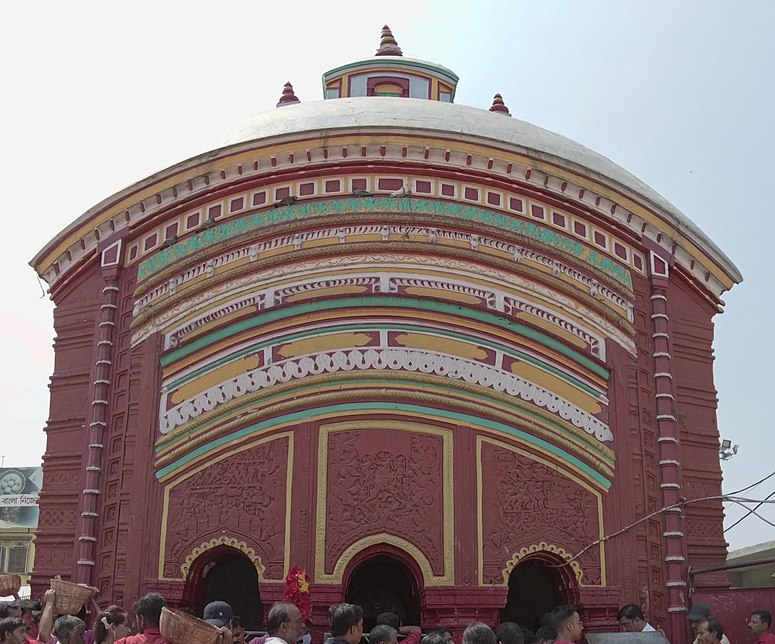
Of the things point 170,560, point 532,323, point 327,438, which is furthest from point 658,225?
point 170,560

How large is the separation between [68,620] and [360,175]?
793 cm

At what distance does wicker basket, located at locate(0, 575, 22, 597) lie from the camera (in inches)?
351

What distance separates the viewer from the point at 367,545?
1180 centimetres

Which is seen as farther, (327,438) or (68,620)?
(327,438)

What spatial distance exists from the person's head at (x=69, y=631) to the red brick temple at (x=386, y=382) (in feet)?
17.6

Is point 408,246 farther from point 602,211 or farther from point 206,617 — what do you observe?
point 206,617

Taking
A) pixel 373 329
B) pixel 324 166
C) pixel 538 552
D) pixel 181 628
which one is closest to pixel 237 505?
pixel 373 329

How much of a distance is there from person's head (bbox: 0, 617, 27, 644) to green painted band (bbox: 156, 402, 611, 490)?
20.5 ft

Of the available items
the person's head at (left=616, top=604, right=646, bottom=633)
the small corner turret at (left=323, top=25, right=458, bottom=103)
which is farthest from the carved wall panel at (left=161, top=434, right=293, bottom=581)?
the small corner turret at (left=323, top=25, right=458, bottom=103)

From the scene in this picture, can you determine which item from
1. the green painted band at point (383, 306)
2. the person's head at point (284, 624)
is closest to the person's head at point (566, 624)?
the person's head at point (284, 624)

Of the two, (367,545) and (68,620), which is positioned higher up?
(367,545)

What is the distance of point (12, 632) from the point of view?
19.9 feet

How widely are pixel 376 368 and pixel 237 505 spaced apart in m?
2.28

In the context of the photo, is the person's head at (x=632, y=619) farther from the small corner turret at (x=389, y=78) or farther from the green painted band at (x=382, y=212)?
the small corner turret at (x=389, y=78)
